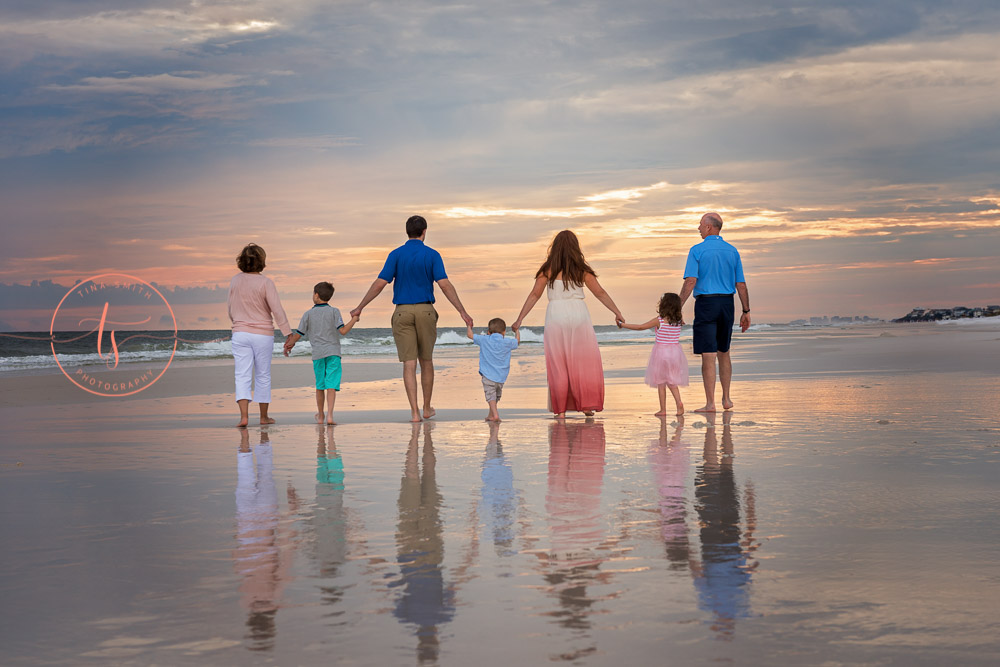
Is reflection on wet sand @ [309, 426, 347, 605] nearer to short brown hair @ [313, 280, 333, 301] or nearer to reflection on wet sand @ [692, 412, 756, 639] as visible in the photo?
reflection on wet sand @ [692, 412, 756, 639]

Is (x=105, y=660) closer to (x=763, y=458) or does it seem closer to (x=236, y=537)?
(x=236, y=537)

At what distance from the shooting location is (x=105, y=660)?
110 inches

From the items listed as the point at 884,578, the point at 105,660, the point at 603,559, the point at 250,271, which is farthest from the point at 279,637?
the point at 250,271

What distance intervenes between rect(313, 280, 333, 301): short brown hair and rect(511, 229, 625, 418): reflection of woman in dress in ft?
7.73

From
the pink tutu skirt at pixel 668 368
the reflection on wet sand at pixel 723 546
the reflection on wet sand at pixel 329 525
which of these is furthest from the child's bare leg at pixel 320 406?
the reflection on wet sand at pixel 723 546

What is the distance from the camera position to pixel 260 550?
409 centimetres

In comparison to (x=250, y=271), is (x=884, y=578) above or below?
below

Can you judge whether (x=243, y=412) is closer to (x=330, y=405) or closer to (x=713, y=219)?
(x=330, y=405)

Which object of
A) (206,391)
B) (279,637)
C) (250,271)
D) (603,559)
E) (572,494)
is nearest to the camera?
(279,637)

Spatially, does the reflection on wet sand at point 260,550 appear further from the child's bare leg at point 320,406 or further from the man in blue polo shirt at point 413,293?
the man in blue polo shirt at point 413,293

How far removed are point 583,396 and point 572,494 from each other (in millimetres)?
4594

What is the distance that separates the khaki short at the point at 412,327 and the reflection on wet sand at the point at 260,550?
3.51m

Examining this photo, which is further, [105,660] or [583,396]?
[583,396]

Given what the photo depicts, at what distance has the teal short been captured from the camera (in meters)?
10.1
